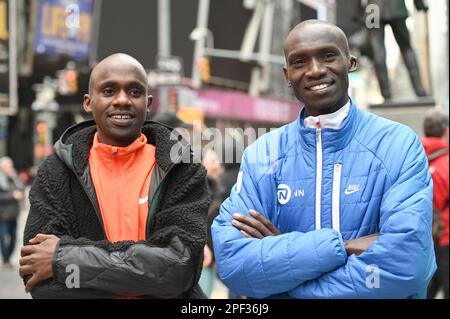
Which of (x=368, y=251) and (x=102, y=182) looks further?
(x=102, y=182)

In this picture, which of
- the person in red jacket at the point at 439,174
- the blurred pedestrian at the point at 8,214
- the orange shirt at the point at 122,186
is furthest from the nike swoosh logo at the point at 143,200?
the blurred pedestrian at the point at 8,214

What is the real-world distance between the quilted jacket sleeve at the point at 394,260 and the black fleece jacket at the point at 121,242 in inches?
22.9

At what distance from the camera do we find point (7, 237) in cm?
1188

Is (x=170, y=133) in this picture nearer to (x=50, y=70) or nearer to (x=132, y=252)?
(x=132, y=252)

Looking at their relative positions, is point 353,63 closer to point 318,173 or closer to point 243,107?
point 318,173

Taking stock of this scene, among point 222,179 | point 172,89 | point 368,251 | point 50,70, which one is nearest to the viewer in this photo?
point 368,251

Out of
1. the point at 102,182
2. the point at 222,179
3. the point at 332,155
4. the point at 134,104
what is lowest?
the point at 222,179

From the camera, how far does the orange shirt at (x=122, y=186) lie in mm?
2924

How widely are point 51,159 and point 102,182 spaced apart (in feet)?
1.02

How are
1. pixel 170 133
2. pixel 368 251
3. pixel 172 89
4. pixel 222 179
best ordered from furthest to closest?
pixel 172 89 → pixel 222 179 → pixel 170 133 → pixel 368 251

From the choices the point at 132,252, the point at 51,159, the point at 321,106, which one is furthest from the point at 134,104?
the point at 321,106

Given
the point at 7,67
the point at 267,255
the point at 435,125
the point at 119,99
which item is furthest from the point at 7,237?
the point at 267,255

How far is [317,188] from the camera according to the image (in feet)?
8.71

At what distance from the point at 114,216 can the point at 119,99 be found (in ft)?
1.78
